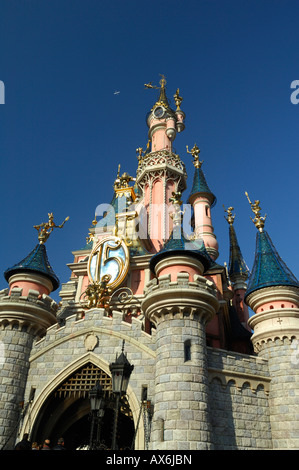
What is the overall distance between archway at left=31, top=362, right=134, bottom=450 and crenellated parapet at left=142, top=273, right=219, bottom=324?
9.87ft

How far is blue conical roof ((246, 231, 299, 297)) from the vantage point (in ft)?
51.1

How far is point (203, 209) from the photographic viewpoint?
89.7 ft

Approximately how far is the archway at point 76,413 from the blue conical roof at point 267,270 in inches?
266

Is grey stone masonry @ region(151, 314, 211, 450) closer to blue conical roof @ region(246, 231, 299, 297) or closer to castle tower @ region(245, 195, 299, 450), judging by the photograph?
castle tower @ region(245, 195, 299, 450)

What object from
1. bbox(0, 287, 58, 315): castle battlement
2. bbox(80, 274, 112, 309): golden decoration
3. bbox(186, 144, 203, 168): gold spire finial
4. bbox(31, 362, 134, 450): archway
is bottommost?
bbox(31, 362, 134, 450): archway

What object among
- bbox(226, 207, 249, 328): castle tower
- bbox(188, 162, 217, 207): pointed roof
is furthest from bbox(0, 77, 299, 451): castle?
bbox(226, 207, 249, 328): castle tower

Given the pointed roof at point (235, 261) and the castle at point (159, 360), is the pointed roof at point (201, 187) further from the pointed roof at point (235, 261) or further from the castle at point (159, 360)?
the castle at point (159, 360)

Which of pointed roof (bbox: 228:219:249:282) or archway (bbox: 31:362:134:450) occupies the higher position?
pointed roof (bbox: 228:219:249:282)

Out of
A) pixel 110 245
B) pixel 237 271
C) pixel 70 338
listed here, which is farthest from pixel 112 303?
pixel 237 271

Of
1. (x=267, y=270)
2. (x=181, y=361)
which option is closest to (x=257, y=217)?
(x=267, y=270)

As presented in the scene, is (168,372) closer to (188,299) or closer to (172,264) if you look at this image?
(188,299)

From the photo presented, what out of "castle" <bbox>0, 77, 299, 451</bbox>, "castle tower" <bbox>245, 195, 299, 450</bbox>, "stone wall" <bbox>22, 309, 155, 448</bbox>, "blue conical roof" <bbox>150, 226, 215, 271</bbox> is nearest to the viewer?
"castle" <bbox>0, 77, 299, 451</bbox>

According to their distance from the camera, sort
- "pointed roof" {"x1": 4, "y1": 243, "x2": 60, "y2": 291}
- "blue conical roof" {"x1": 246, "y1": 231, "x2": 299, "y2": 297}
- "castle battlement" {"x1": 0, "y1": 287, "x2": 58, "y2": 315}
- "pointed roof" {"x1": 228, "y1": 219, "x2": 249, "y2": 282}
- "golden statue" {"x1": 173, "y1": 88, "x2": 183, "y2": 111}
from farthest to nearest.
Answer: "golden statue" {"x1": 173, "y1": 88, "x2": 183, "y2": 111}, "pointed roof" {"x1": 228, "y1": 219, "x2": 249, "y2": 282}, "pointed roof" {"x1": 4, "y1": 243, "x2": 60, "y2": 291}, "blue conical roof" {"x1": 246, "y1": 231, "x2": 299, "y2": 297}, "castle battlement" {"x1": 0, "y1": 287, "x2": 58, "y2": 315}

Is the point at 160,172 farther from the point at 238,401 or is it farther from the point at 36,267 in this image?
the point at 238,401
